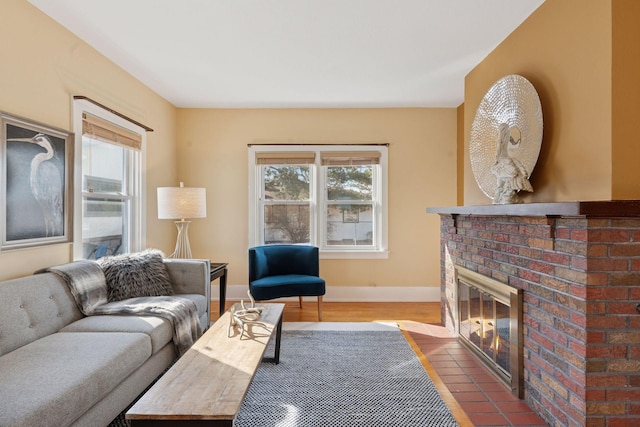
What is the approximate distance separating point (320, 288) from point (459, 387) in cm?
167

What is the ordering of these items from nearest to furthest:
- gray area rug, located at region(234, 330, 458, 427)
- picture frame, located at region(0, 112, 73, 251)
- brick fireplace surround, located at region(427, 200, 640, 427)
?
1. brick fireplace surround, located at region(427, 200, 640, 427)
2. gray area rug, located at region(234, 330, 458, 427)
3. picture frame, located at region(0, 112, 73, 251)

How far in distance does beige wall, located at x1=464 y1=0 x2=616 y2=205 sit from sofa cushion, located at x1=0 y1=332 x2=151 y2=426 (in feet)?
8.26

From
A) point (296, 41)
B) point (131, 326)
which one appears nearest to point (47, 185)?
point (131, 326)

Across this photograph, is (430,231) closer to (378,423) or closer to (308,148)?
(308,148)

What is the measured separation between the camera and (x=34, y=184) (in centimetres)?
239

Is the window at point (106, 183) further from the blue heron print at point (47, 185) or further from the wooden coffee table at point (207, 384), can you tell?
the wooden coffee table at point (207, 384)

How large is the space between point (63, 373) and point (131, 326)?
66 centimetres

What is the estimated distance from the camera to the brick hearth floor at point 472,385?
6.68 feet

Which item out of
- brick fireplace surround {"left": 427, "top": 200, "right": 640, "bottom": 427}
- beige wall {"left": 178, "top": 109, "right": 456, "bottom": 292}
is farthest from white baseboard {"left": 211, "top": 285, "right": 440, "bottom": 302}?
brick fireplace surround {"left": 427, "top": 200, "right": 640, "bottom": 427}

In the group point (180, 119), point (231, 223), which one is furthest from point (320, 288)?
point (180, 119)

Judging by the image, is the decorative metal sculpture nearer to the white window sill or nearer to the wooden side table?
the wooden side table

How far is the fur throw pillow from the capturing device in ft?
9.16

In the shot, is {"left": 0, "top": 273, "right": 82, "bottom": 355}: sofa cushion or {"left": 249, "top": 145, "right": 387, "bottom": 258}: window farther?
{"left": 249, "top": 145, "right": 387, "bottom": 258}: window

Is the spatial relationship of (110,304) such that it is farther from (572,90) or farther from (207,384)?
(572,90)
